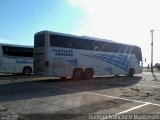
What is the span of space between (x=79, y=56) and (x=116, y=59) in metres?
5.78

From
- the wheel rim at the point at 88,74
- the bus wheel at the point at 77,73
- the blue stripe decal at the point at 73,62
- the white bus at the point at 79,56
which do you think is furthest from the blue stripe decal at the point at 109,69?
the blue stripe decal at the point at 73,62

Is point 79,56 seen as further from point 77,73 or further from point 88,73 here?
point 88,73

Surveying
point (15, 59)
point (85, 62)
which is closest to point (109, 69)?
point (85, 62)

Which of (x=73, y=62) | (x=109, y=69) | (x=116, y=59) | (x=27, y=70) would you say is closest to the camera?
(x=73, y=62)

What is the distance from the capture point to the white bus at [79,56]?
22147mm

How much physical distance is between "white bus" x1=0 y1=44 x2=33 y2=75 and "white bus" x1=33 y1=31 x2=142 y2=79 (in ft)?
24.4

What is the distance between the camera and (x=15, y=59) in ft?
99.9

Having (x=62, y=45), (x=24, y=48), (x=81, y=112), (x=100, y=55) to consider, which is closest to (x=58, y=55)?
(x=62, y=45)

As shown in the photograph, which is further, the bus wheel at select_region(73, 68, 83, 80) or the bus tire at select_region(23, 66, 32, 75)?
the bus tire at select_region(23, 66, 32, 75)

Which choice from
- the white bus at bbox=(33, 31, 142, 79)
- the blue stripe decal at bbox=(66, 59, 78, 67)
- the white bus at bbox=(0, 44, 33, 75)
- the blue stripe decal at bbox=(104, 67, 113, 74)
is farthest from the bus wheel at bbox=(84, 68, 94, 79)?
the white bus at bbox=(0, 44, 33, 75)

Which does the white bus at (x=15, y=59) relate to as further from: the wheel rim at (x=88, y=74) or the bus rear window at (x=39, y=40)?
the wheel rim at (x=88, y=74)

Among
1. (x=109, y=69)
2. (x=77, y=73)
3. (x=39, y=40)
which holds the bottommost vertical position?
(x=77, y=73)

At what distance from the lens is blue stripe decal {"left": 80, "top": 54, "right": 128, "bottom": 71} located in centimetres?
2722

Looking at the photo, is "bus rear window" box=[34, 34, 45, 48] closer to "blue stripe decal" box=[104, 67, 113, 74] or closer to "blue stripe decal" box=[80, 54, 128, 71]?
"blue stripe decal" box=[80, 54, 128, 71]
